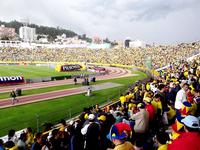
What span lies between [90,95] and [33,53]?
82158mm

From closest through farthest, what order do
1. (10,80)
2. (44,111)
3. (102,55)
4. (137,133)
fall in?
(137,133), (44,111), (10,80), (102,55)

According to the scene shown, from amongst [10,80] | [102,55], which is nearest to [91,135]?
[10,80]

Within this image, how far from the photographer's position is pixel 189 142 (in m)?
4.25

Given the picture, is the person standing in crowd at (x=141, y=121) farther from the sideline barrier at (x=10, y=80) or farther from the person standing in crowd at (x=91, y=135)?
the sideline barrier at (x=10, y=80)

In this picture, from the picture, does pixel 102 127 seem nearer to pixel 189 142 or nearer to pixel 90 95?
pixel 189 142

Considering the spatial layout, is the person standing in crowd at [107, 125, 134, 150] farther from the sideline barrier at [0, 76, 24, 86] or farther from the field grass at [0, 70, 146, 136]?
the sideline barrier at [0, 76, 24, 86]

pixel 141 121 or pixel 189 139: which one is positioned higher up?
pixel 189 139

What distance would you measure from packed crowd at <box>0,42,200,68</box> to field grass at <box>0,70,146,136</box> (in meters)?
46.6

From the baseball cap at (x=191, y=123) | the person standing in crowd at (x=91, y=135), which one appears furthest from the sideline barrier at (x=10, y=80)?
the baseball cap at (x=191, y=123)

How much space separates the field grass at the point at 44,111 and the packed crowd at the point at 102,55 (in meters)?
46.6

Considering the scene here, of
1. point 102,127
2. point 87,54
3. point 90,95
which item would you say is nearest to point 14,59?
point 87,54

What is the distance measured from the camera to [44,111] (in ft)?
73.3

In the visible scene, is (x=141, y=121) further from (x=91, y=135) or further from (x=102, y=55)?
(x=102, y=55)

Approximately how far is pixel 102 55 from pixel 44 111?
260 ft
